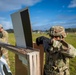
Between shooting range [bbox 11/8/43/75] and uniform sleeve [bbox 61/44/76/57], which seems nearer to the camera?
shooting range [bbox 11/8/43/75]

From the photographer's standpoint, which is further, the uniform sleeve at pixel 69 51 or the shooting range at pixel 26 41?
the uniform sleeve at pixel 69 51

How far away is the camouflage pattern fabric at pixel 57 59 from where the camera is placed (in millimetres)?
2974

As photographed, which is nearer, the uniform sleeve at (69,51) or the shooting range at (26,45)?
the shooting range at (26,45)

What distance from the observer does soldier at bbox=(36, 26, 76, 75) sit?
2.96 meters

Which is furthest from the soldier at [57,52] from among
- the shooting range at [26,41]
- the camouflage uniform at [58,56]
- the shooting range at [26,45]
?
the shooting range at [26,41]

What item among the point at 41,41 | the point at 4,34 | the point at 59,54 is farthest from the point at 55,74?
the point at 4,34

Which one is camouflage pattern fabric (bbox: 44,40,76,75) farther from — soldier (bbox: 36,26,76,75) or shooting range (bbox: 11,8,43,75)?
shooting range (bbox: 11,8,43,75)

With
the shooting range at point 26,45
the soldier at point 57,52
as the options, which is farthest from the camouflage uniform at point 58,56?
the shooting range at point 26,45

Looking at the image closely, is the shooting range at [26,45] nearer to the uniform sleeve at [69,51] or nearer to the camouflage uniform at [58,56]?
the camouflage uniform at [58,56]

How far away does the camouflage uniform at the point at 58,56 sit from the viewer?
9.71ft

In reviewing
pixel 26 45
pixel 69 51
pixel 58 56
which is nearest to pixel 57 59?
pixel 58 56

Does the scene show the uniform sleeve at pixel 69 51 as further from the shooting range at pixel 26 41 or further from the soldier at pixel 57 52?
the shooting range at pixel 26 41

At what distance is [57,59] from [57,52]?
0.14 metres

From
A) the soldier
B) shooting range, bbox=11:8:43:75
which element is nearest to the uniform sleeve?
the soldier
